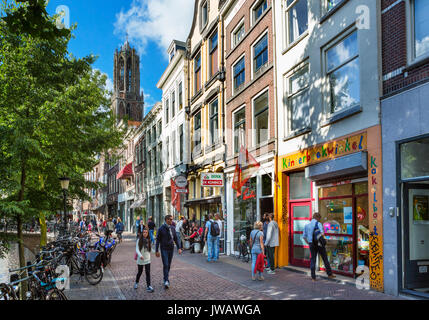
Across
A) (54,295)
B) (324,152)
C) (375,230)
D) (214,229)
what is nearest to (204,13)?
(214,229)

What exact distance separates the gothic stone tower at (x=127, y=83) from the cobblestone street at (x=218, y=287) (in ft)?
260

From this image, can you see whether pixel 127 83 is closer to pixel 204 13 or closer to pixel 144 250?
pixel 204 13

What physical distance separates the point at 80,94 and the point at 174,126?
15619mm

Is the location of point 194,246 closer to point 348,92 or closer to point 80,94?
point 80,94

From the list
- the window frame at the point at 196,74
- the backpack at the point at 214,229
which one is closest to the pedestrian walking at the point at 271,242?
the backpack at the point at 214,229

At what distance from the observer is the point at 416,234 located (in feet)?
30.4

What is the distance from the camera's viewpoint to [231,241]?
64.3ft

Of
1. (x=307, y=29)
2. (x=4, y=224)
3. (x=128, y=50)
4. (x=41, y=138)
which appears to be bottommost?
(x=4, y=224)

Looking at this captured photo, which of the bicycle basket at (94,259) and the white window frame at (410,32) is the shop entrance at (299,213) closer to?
the white window frame at (410,32)

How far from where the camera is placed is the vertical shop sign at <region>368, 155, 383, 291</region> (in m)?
9.66

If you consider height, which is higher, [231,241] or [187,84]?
[187,84]

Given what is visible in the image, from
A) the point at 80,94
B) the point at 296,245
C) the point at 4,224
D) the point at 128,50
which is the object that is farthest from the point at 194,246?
the point at 128,50

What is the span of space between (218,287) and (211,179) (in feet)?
31.4

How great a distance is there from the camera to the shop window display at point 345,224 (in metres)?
10.9
